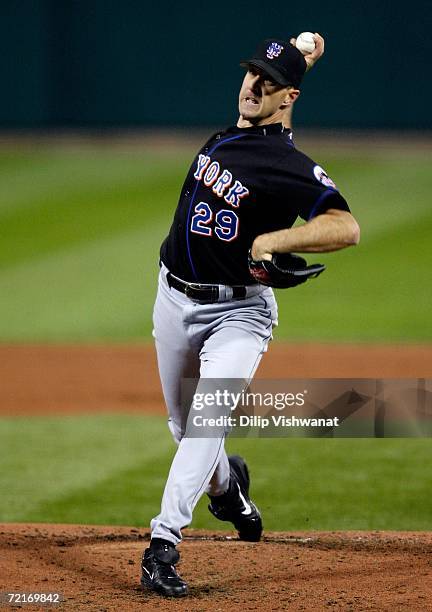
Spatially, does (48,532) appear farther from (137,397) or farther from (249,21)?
(249,21)

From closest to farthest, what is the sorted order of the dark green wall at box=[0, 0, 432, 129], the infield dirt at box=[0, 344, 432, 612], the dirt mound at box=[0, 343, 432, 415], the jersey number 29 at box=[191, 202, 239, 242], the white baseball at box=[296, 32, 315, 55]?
the infield dirt at box=[0, 344, 432, 612]
the jersey number 29 at box=[191, 202, 239, 242]
the white baseball at box=[296, 32, 315, 55]
the dirt mound at box=[0, 343, 432, 415]
the dark green wall at box=[0, 0, 432, 129]

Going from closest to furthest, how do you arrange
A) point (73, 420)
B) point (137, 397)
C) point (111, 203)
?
1. point (73, 420)
2. point (137, 397)
3. point (111, 203)

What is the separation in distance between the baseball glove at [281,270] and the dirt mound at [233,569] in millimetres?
1171

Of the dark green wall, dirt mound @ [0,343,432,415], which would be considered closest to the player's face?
dirt mound @ [0,343,432,415]

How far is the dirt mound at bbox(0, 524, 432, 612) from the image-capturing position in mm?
4043

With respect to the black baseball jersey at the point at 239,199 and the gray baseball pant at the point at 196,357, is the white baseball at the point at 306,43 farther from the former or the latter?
the gray baseball pant at the point at 196,357

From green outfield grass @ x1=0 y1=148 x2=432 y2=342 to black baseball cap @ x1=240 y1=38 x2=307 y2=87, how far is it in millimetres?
6077

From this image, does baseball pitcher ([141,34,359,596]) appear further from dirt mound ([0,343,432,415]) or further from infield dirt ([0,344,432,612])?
dirt mound ([0,343,432,415])

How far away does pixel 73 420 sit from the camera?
25.2 feet

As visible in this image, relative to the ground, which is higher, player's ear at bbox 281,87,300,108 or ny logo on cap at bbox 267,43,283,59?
ny logo on cap at bbox 267,43,283,59

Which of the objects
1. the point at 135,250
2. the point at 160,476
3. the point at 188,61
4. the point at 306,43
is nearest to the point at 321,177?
the point at 306,43

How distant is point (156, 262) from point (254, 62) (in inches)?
325

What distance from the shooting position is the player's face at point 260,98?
4.37 m

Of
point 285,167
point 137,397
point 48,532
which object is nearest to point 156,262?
point 137,397
